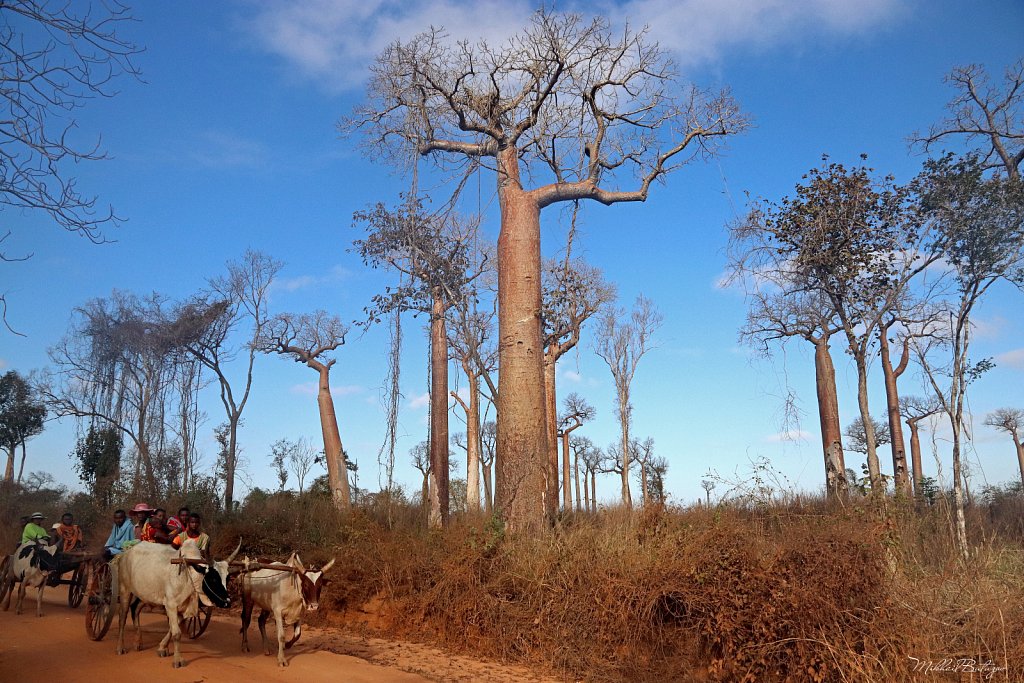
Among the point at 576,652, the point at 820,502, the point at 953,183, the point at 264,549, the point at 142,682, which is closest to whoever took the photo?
the point at 142,682

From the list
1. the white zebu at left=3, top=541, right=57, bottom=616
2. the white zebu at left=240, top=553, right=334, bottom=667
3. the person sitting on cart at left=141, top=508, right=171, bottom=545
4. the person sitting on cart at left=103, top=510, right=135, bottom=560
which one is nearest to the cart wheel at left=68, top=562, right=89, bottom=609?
the white zebu at left=3, top=541, right=57, bottom=616

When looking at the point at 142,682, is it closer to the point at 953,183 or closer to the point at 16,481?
the point at 953,183

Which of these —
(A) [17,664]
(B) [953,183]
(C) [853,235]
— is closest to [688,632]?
(A) [17,664]

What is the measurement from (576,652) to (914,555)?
356cm

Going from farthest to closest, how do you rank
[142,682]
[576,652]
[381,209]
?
[381,209], [576,652], [142,682]

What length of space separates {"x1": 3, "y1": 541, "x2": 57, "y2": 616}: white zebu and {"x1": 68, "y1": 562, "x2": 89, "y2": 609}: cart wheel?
52cm

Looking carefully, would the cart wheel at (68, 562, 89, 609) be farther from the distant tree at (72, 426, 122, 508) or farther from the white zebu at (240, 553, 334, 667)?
the distant tree at (72, 426, 122, 508)

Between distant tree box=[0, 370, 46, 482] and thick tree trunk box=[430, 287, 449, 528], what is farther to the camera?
distant tree box=[0, 370, 46, 482]

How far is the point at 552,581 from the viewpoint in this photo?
299 inches

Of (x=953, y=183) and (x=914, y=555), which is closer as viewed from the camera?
(x=914, y=555)

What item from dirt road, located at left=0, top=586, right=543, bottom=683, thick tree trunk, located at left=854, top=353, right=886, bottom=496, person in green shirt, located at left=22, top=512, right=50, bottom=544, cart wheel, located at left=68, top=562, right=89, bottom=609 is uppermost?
thick tree trunk, located at left=854, top=353, right=886, bottom=496

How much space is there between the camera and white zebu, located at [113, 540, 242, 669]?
652cm

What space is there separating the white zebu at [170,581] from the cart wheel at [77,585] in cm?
370

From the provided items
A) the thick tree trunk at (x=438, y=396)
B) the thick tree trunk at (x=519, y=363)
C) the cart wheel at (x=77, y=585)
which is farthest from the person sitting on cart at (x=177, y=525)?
the thick tree trunk at (x=438, y=396)
